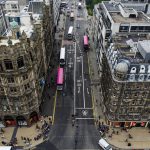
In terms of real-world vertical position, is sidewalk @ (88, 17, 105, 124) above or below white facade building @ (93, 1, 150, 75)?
below

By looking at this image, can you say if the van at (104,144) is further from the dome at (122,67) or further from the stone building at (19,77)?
the stone building at (19,77)

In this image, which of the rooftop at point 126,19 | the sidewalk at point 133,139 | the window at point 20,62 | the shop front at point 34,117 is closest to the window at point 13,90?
the window at point 20,62

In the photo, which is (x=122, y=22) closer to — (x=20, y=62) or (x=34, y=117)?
(x=20, y=62)

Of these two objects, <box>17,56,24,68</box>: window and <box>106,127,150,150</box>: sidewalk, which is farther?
<box>106,127,150,150</box>: sidewalk

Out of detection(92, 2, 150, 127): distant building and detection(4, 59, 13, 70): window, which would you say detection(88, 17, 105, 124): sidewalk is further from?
detection(4, 59, 13, 70): window

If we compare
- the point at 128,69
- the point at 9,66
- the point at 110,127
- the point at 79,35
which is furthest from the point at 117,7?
the point at 9,66

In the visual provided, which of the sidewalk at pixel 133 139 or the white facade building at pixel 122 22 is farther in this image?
the white facade building at pixel 122 22

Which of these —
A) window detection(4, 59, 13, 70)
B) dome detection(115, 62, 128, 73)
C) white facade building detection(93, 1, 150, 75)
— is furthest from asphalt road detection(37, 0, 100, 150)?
window detection(4, 59, 13, 70)
